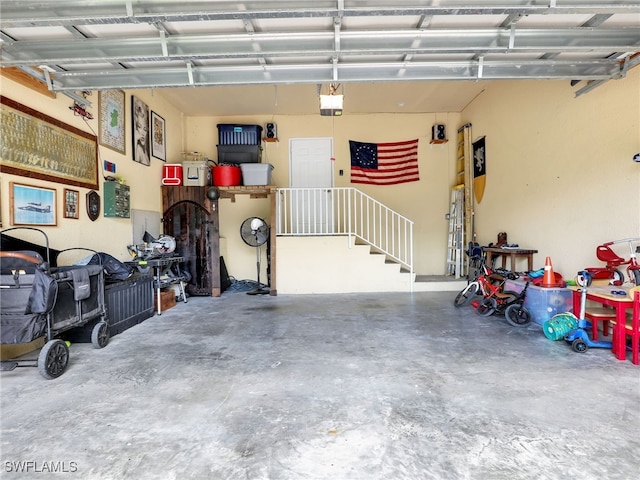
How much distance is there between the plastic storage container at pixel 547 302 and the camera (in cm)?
423

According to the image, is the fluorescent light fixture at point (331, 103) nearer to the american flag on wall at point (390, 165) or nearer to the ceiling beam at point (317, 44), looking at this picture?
the ceiling beam at point (317, 44)

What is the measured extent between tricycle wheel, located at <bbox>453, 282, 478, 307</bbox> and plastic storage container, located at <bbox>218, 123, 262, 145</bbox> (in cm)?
541

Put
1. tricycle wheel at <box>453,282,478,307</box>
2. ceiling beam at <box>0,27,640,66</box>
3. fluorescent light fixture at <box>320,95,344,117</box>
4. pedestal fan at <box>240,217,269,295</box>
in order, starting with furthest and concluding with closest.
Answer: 1. pedestal fan at <box>240,217,269,295</box>
2. tricycle wheel at <box>453,282,478,307</box>
3. fluorescent light fixture at <box>320,95,344,117</box>
4. ceiling beam at <box>0,27,640,66</box>

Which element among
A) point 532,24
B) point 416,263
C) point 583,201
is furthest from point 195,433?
point 416,263

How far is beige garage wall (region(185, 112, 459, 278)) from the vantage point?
8.16 m

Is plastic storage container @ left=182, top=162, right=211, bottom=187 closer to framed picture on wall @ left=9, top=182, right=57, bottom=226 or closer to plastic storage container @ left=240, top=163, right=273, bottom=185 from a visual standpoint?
plastic storage container @ left=240, top=163, right=273, bottom=185

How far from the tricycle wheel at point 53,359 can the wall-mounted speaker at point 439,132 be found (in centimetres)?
791

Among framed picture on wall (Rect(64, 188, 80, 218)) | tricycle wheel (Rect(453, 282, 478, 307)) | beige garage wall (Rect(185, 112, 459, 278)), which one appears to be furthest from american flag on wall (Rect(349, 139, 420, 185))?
framed picture on wall (Rect(64, 188, 80, 218))

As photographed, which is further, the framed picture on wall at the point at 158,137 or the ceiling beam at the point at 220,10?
the framed picture on wall at the point at 158,137

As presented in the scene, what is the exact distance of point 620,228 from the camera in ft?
13.0

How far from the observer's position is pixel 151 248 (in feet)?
18.2

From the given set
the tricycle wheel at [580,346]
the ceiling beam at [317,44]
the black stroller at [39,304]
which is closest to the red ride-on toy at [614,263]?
the tricycle wheel at [580,346]

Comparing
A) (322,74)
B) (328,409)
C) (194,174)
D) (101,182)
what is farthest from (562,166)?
(101,182)

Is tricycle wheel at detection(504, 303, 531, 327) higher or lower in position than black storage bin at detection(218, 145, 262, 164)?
lower
